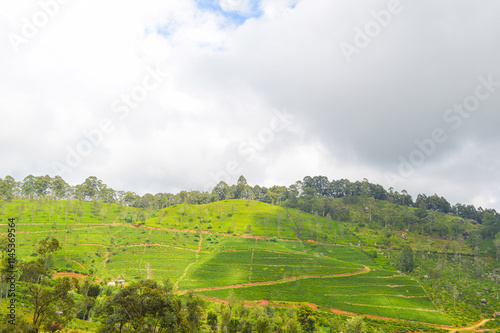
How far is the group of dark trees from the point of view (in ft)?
476

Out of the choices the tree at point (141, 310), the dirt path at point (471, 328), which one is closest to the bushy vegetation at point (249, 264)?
the tree at point (141, 310)

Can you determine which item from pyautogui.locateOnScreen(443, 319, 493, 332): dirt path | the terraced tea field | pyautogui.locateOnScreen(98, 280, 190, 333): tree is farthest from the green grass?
pyautogui.locateOnScreen(98, 280, 190, 333): tree

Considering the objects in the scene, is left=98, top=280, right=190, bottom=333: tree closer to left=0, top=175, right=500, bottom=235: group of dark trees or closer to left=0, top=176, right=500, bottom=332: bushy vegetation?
left=0, top=176, right=500, bottom=332: bushy vegetation

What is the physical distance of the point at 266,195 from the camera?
192 metres

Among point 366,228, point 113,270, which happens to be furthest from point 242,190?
point 113,270

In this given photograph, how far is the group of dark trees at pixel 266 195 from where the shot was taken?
5714 inches

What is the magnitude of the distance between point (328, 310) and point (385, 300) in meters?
17.4

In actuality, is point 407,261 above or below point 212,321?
above

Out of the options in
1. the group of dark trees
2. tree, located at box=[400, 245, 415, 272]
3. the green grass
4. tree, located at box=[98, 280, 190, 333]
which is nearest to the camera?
tree, located at box=[98, 280, 190, 333]

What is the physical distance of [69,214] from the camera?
11694 cm

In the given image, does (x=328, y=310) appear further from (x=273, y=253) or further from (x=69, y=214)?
(x=69, y=214)

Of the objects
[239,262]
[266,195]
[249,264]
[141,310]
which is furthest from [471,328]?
[266,195]

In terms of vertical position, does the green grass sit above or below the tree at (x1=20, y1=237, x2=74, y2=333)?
below

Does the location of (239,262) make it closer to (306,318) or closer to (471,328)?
(306,318)
